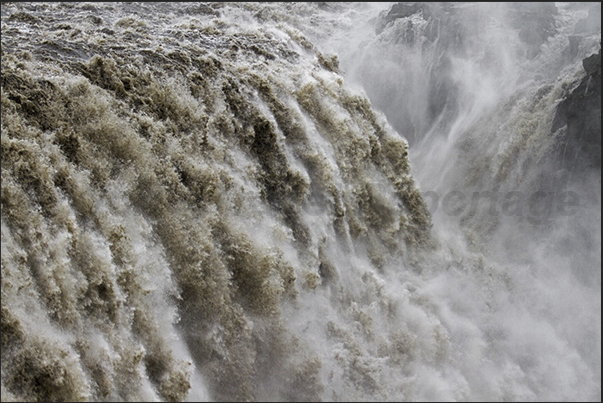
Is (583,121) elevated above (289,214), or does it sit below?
above

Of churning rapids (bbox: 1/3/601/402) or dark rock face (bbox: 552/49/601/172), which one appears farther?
dark rock face (bbox: 552/49/601/172)

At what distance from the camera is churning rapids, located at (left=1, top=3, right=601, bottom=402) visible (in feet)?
13.7

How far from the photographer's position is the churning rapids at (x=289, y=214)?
4180mm

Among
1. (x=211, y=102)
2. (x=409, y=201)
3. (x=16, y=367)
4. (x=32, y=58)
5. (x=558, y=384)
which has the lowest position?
(x=558, y=384)

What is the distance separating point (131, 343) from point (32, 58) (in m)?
2.80

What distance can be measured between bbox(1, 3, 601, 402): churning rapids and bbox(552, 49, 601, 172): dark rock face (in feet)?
0.09

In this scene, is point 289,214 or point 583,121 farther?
point 583,121

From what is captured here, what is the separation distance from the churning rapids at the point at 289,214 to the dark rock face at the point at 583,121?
3cm

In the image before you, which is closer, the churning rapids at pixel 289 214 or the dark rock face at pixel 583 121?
the churning rapids at pixel 289 214

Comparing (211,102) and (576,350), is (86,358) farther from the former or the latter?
(576,350)

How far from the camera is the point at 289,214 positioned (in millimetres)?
5867

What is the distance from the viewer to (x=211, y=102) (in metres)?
5.74

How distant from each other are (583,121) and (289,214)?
13.9 ft

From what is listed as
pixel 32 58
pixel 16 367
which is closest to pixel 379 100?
pixel 32 58
